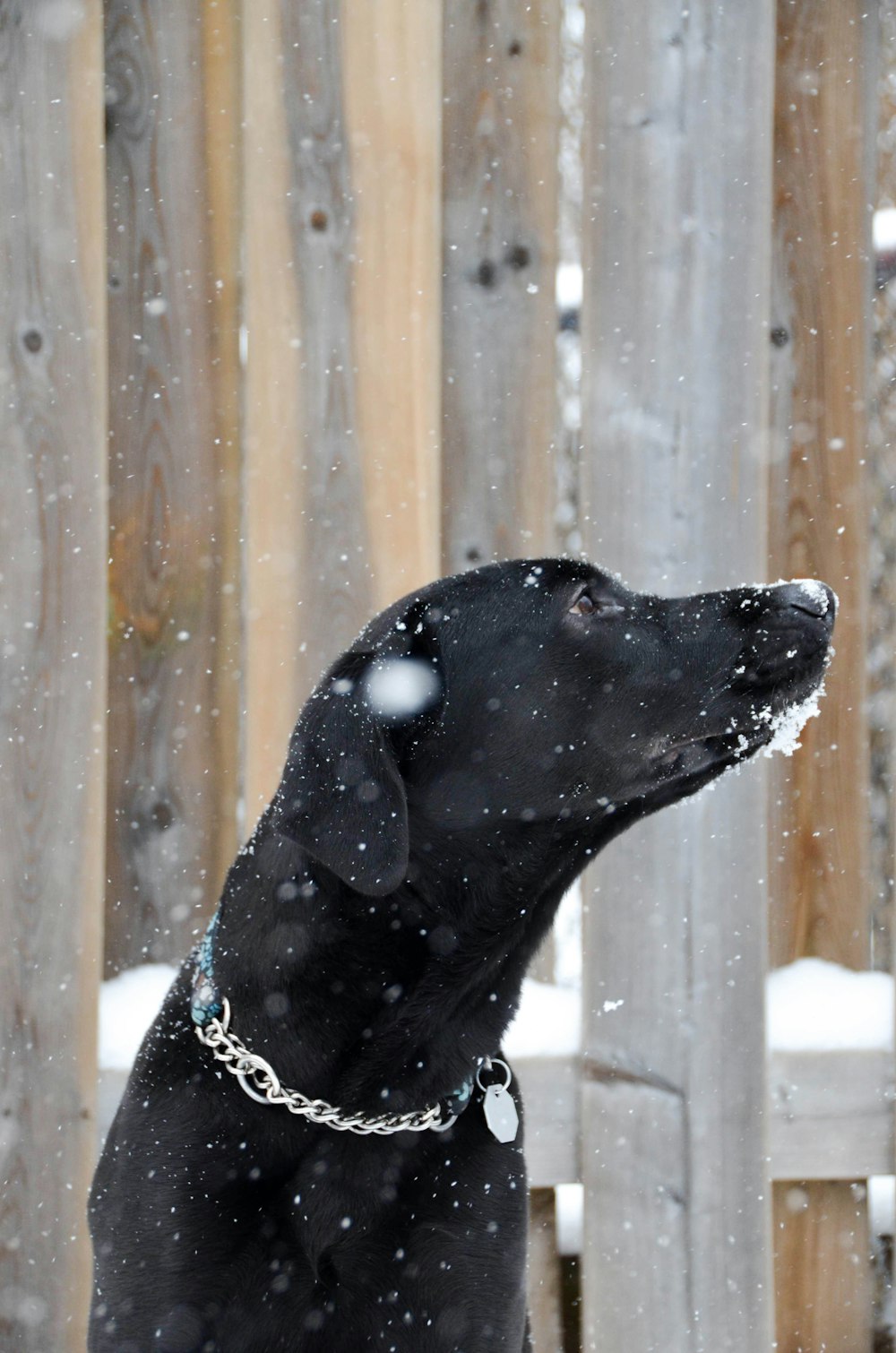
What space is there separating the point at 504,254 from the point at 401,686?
126 centimetres

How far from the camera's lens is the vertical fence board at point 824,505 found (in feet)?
9.37

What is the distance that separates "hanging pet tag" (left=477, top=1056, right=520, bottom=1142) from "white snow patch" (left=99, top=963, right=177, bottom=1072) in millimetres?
952

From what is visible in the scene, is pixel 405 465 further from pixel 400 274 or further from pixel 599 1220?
pixel 599 1220

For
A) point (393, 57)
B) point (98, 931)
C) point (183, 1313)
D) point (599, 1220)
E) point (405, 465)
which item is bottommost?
point (599, 1220)

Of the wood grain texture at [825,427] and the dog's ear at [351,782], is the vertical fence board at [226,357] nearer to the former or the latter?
the dog's ear at [351,782]

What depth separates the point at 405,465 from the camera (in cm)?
276

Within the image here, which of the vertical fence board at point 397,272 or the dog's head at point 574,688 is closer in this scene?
the dog's head at point 574,688

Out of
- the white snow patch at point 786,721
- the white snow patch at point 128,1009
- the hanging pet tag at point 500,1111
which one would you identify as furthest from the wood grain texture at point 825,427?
the white snow patch at point 128,1009

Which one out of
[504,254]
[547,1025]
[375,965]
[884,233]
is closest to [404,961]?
[375,965]

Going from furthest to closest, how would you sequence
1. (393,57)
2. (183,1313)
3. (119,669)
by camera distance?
(119,669)
(393,57)
(183,1313)

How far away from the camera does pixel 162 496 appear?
9.41 feet

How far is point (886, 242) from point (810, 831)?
1417 mm

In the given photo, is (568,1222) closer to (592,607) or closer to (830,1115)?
(830,1115)

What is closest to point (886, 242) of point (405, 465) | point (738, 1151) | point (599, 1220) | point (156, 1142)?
point (405, 465)
